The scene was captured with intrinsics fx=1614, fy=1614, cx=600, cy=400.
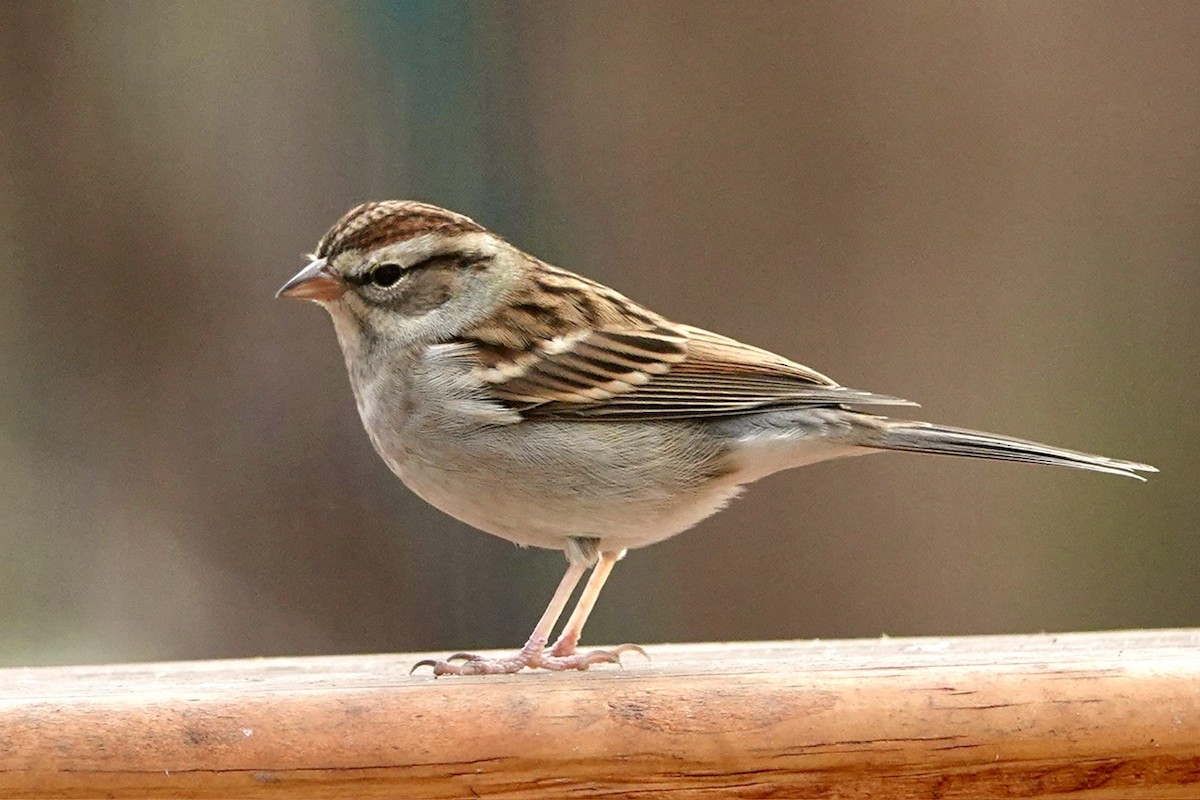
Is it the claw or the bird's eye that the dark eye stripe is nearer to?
the bird's eye

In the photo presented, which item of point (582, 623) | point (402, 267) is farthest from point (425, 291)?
point (582, 623)

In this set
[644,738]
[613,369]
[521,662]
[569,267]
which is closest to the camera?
[644,738]

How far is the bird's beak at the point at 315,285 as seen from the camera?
2973 mm

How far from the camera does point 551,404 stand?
3.03 meters

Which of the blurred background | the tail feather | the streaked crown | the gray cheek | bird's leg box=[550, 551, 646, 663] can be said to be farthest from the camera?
the blurred background

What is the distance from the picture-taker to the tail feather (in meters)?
2.71

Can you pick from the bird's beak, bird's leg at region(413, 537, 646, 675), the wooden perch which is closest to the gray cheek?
Result: the bird's beak

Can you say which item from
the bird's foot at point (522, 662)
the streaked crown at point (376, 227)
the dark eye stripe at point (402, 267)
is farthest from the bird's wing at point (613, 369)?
the bird's foot at point (522, 662)

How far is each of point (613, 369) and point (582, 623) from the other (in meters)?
0.50

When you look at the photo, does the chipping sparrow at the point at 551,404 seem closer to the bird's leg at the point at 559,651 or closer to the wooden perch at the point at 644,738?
the bird's leg at the point at 559,651

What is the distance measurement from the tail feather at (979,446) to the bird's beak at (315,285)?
3.37 feet

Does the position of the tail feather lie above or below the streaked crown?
below

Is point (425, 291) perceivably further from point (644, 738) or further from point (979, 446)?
point (644, 738)

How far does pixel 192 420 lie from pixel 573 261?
3.95 feet
